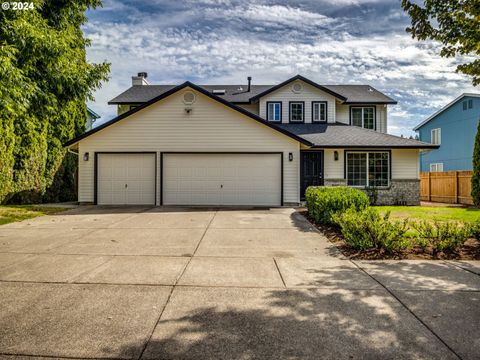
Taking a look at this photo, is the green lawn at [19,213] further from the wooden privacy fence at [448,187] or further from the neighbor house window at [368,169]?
the wooden privacy fence at [448,187]

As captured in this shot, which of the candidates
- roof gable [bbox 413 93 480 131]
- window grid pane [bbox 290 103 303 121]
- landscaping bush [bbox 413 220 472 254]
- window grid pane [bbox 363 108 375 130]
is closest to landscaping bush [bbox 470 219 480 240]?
landscaping bush [bbox 413 220 472 254]

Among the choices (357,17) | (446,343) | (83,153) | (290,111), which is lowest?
(446,343)

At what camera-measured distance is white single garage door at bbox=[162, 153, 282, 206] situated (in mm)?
14070

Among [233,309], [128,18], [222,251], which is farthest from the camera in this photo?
Answer: [128,18]

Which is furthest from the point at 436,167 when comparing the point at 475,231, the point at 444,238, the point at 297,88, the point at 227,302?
the point at 227,302

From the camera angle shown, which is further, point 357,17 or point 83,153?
point 83,153

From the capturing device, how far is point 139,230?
8.16 m

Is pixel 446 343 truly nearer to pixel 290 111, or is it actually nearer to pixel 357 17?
pixel 357 17

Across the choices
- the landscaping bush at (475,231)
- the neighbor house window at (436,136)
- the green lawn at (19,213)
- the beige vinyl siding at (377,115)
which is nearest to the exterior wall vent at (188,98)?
the green lawn at (19,213)

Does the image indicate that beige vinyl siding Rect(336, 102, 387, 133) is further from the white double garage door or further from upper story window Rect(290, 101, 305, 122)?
the white double garage door

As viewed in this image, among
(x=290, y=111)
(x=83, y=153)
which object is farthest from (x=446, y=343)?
(x=290, y=111)

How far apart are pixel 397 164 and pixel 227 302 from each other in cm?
1456

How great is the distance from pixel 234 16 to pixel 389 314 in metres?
10.0

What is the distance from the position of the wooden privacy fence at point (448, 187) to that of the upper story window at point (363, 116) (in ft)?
15.7
